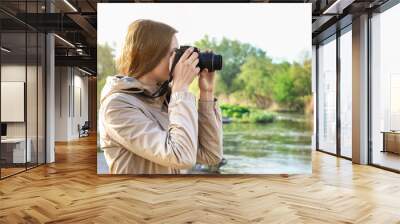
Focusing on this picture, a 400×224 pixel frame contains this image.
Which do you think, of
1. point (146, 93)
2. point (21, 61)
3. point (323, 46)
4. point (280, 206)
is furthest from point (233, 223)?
point (323, 46)

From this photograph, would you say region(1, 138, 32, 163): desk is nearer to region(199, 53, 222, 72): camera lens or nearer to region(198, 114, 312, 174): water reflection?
region(198, 114, 312, 174): water reflection

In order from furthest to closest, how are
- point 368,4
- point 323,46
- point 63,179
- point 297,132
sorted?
1. point 323,46
2. point 368,4
3. point 297,132
4. point 63,179

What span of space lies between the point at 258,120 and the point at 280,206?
2146 mm

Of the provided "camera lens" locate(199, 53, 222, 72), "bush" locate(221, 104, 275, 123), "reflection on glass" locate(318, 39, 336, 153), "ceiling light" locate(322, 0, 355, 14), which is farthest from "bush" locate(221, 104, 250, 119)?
"camera lens" locate(199, 53, 222, 72)

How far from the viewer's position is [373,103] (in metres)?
6.86

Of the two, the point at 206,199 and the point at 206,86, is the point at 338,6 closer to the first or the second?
the point at 206,199

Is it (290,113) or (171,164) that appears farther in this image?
(290,113)

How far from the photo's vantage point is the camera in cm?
73

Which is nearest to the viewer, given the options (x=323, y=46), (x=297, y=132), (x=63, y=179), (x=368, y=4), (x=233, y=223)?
(x=233, y=223)

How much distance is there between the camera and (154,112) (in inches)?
28.7

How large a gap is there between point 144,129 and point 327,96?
351 inches

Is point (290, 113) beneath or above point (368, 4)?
beneath

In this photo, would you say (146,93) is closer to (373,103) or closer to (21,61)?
(21,61)

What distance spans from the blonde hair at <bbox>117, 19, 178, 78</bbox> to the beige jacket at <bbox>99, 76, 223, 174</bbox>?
3cm
